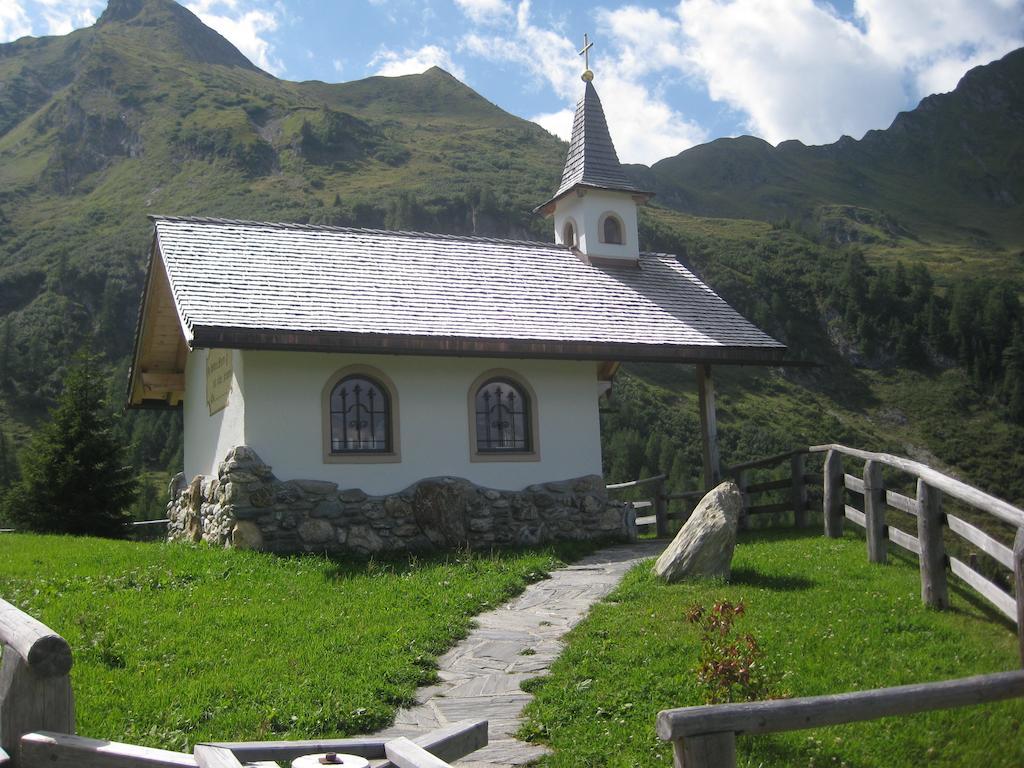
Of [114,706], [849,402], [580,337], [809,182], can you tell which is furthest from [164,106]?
[114,706]

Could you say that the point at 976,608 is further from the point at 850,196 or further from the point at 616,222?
the point at 850,196

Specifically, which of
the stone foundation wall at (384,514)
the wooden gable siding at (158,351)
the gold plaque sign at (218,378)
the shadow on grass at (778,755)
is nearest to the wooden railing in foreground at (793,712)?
the shadow on grass at (778,755)

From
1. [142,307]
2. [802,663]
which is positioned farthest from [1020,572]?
[142,307]

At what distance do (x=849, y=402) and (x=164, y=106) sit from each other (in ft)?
311

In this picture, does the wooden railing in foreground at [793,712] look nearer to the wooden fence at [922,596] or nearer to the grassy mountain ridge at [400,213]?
the wooden fence at [922,596]

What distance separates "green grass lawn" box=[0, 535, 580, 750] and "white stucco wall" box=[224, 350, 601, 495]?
187 cm

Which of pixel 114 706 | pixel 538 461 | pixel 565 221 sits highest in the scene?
pixel 565 221

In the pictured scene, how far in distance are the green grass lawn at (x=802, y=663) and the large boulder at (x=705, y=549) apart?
0.65 ft

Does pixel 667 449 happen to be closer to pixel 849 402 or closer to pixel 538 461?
pixel 849 402

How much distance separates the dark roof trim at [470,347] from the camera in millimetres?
13406

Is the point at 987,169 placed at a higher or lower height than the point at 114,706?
higher

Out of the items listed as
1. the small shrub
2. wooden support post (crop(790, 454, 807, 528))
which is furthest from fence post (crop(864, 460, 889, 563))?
the small shrub

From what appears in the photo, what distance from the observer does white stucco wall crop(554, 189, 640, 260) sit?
20234 millimetres

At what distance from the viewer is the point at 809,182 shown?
7082 inches
